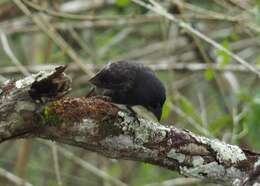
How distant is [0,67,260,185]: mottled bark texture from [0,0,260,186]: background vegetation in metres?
1.74

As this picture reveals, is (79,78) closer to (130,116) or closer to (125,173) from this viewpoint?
(125,173)

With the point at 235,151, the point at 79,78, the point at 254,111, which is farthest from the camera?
the point at 79,78

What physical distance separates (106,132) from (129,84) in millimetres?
175

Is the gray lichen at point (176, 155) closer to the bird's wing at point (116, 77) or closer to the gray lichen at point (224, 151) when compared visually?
the gray lichen at point (224, 151)

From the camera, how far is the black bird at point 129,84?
6.37ft

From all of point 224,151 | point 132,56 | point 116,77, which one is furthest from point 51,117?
point 132,56

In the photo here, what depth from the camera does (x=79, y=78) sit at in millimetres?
4969

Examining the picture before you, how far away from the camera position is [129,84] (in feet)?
6.49

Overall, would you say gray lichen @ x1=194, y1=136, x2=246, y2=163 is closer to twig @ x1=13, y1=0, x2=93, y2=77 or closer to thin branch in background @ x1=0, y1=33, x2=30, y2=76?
twig @ x1=13, y1=0, x2=93, y2=77

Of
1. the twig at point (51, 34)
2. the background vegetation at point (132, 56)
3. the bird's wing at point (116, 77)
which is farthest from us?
the background vegetation at point (132, 56)

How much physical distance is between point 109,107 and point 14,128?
307 millimetres

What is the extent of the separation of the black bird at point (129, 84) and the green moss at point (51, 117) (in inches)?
7.2

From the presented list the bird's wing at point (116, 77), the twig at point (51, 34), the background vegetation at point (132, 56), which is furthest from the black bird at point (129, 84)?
the background vegetation at point (132, 56)

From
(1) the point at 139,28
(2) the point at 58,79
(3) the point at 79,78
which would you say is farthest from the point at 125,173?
(2) the point at 58,79
